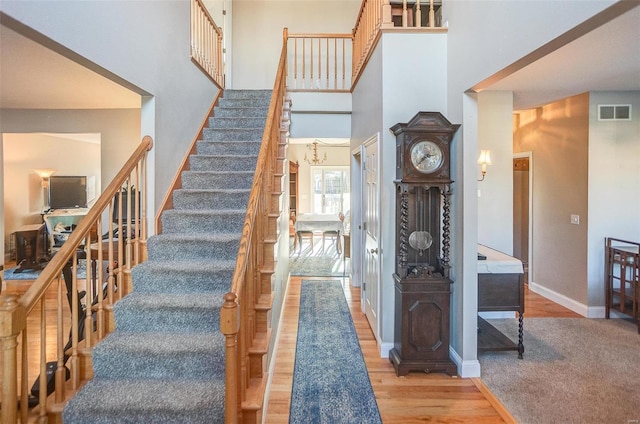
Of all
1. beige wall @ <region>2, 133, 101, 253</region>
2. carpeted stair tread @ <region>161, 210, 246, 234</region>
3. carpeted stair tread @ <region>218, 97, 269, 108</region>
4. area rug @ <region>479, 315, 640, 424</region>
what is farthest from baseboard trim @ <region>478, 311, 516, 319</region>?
beige wall @ <region>2, 133, 101, 253</region>

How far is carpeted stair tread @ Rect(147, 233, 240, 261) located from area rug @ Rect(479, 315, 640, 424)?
90.6 inches

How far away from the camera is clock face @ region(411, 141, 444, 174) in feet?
8.63

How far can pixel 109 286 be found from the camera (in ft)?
7.32

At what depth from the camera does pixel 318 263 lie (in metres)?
6.47

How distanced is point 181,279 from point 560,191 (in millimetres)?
4561

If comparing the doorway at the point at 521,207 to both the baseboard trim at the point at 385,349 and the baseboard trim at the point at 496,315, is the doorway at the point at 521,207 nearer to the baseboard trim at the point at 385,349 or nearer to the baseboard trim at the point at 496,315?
the baseboard trim at the point at 496,315

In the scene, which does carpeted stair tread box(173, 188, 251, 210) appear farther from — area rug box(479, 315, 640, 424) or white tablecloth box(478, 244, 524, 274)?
area rug box(479, 315, 640, 424)

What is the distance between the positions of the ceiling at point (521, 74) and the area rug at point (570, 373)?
2268 mm

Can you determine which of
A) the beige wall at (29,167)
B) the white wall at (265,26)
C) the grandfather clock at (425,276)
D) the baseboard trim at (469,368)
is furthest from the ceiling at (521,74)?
the beige wall at (29,167)

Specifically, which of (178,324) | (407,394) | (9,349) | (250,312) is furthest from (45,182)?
(407,394)

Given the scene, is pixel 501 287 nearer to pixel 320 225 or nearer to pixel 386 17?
pixel 386 17

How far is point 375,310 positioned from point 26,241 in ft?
20.9

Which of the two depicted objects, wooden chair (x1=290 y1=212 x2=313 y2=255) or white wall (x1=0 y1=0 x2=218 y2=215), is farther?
wooden chair (x1=290 y1=212 x2=313 y2=255)

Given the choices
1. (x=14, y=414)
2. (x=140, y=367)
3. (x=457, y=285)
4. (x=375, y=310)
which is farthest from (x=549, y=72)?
(x=14, y=414)
